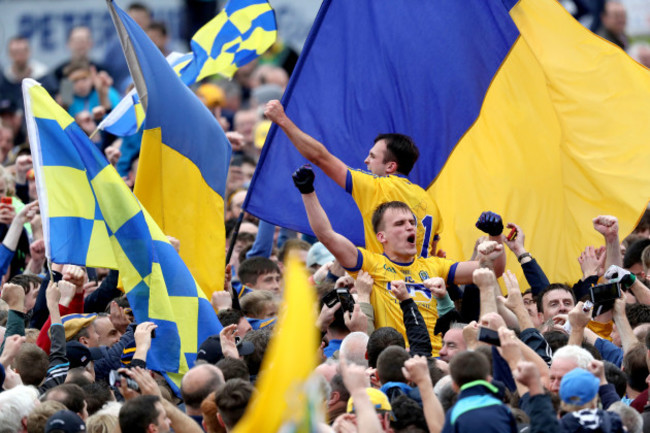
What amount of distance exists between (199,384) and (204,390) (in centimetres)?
5

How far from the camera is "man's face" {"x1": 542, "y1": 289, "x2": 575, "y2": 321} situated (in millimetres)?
9125

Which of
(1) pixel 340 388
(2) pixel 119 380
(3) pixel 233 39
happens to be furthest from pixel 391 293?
(3) pixel 233 39

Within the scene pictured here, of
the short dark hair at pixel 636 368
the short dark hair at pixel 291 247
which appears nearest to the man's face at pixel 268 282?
the short dark hair at pixel 291 247

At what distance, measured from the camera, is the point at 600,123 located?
1017 cm

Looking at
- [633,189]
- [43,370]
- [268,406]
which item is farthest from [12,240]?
[268,406]

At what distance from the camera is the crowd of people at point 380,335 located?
6551mm

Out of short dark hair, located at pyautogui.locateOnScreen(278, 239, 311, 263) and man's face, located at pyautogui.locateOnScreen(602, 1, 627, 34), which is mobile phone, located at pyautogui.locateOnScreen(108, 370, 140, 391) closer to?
short dark hair, located at pyautogui.locateOnScreen(278, 239, 311, 263)

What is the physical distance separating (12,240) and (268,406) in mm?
7009

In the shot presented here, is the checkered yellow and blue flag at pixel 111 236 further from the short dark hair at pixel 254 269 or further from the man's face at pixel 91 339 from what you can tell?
the short dark hair at pixel 254 269

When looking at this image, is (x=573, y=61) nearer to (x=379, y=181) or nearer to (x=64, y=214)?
(x=379, y=181)

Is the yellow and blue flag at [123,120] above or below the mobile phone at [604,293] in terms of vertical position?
below

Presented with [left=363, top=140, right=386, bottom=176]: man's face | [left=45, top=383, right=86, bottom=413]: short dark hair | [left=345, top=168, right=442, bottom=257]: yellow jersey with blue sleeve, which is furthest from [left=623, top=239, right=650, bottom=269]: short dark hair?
[left=45, top=383, right=86, bottom=413]: short dark hair

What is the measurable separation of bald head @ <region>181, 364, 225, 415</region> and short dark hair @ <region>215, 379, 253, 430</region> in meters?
0.45

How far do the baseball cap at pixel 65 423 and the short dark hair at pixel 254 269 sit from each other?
428cm
